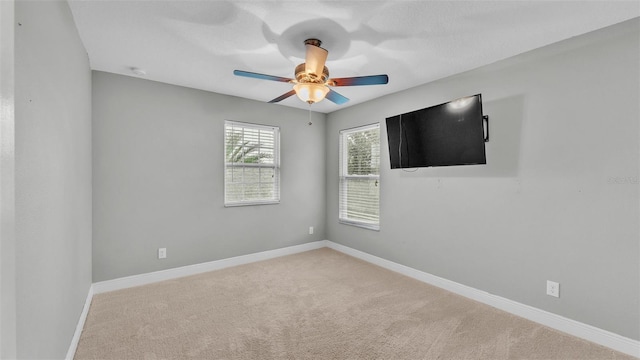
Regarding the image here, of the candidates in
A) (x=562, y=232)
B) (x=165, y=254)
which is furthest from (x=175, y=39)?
(x=562, y=232)

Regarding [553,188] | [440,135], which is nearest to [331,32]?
[440,135]

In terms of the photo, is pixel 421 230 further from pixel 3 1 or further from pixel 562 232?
pixel 3 1

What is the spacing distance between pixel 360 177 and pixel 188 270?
270cm

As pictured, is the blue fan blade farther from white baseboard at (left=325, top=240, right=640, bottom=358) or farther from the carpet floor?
white baseboard at (left=325, top=240, right=640, bottom=358)

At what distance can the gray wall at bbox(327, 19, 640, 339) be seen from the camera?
6.95 ft

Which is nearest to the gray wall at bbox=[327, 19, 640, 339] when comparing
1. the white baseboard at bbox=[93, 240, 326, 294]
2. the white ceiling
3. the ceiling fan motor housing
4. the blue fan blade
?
the white ceiling

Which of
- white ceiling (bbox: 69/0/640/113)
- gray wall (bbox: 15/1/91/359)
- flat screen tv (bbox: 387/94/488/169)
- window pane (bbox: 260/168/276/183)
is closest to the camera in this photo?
gray wall (bbox: 15/1/91/359)

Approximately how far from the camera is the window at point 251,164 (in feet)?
13.1

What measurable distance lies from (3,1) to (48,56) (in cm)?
68

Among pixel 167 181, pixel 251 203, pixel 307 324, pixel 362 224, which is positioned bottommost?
pixel 307 324

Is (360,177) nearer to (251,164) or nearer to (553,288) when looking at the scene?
(251,164)

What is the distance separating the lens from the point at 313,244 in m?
4.84

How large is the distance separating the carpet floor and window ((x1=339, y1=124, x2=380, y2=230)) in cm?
113

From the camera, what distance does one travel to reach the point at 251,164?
418 cm
